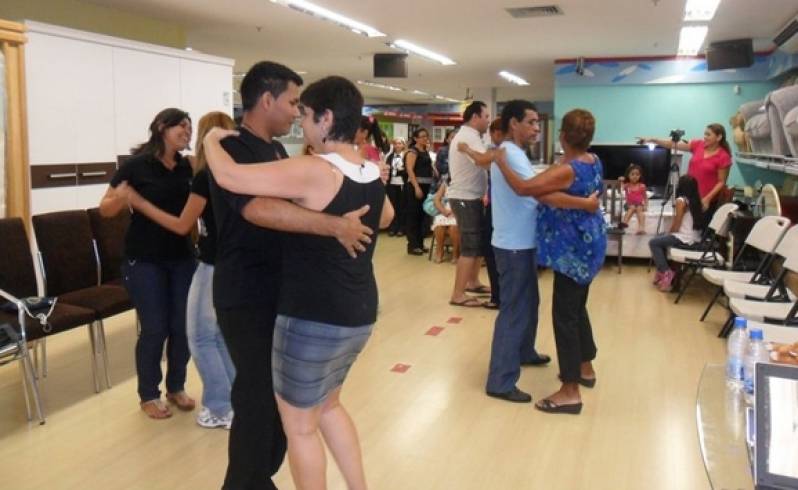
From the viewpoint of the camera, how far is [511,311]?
358 cm

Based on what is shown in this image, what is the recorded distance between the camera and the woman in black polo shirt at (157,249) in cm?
323

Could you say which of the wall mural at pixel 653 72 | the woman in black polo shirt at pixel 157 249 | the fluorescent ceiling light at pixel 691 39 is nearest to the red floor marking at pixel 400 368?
the woman in black polo shirt at pixel 157 249

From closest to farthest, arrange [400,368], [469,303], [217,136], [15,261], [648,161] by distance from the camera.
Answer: [217,136] < [15,261] < [400,368] < [469,303] < [648,161]

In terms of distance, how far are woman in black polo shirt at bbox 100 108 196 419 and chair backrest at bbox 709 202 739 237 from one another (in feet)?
14.6

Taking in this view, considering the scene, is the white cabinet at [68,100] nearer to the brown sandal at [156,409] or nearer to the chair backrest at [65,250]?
the chair backrest at [65,250]

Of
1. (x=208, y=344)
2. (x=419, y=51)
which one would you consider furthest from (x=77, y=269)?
A: (x=419, y=51)

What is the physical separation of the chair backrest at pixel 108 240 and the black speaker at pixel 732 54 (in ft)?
25.3

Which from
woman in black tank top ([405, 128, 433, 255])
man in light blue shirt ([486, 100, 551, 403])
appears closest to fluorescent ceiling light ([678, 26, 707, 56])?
woman in black tank top ([405, 128, 433, 255])

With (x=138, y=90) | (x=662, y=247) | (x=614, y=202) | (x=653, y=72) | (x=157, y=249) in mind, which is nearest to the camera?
(x=157, y=249)

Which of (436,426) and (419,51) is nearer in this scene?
(436,426)

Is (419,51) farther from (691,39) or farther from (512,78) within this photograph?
(512,78)

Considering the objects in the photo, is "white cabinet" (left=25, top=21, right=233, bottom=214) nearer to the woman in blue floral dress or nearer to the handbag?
the handbag

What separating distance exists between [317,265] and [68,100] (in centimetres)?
423

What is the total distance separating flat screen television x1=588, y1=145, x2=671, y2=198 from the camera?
910 centimetres
